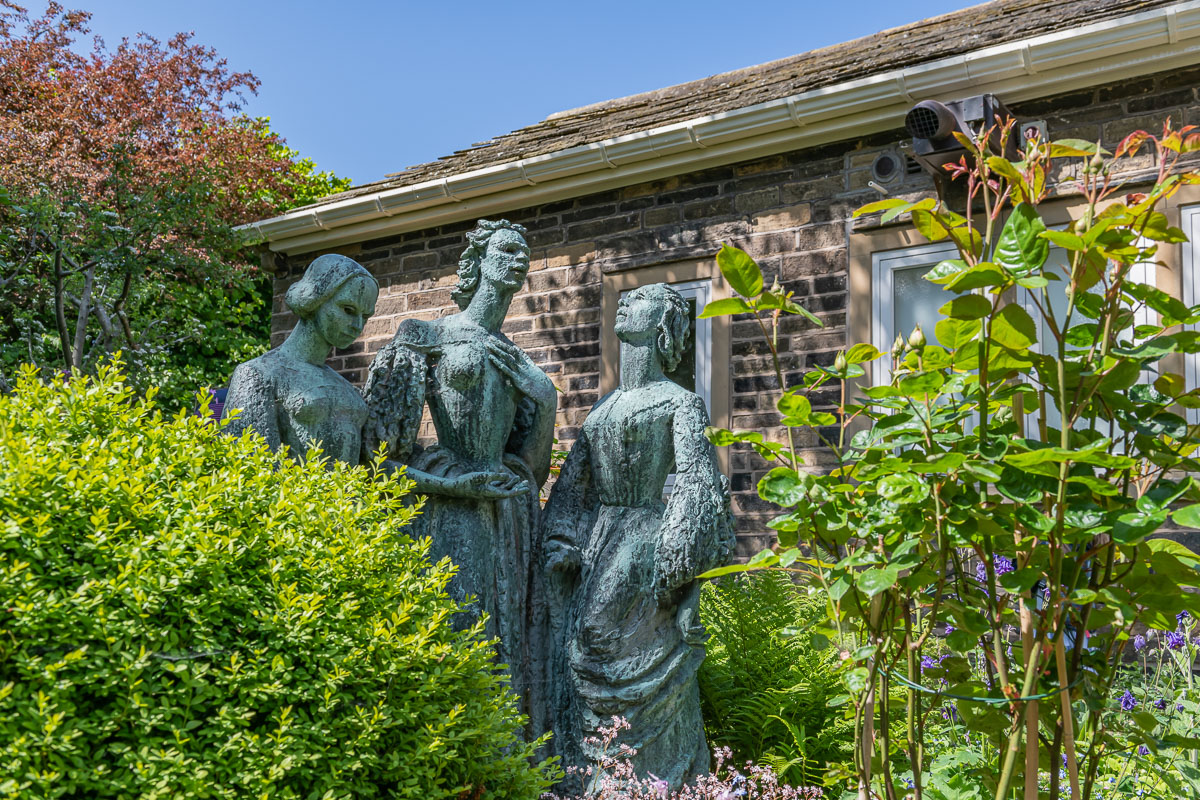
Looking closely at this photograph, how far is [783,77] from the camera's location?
28.8 ft

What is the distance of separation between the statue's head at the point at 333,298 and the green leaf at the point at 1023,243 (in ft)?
7.94

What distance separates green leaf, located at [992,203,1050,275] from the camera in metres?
1.68

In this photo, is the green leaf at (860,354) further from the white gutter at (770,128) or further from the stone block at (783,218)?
the stone block at (783,218)

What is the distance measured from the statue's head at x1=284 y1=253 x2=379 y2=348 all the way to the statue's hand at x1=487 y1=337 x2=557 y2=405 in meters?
0.52

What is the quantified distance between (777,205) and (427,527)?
506cm

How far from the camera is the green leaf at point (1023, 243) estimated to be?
168 centimetres

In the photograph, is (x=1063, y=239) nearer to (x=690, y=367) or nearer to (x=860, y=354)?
(x=860, y=354)

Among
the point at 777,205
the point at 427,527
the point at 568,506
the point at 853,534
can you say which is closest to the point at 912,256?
the point at 777,205

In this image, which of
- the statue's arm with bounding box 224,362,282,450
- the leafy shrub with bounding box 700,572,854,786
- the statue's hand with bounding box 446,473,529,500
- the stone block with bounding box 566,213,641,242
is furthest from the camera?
the stone block with bounding box 566,213,641,242

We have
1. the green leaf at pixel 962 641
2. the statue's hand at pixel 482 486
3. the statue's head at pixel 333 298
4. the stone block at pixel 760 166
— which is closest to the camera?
the green leaf at pixel 962 641

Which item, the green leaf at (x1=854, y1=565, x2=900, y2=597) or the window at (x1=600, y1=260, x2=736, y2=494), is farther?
the window at (x1=600, y1=260, x2=736, y2=494)

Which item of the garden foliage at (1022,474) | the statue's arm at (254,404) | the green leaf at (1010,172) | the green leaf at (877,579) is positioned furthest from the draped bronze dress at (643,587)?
the green leaf at (1010,172)

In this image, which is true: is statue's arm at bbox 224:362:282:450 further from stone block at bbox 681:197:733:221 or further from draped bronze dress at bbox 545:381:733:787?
stone block at bbox 681:197:733:221

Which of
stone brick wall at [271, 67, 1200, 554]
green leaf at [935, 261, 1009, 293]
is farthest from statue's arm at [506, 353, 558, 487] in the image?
stone brick wall at [271, 67, 1200, 554]
